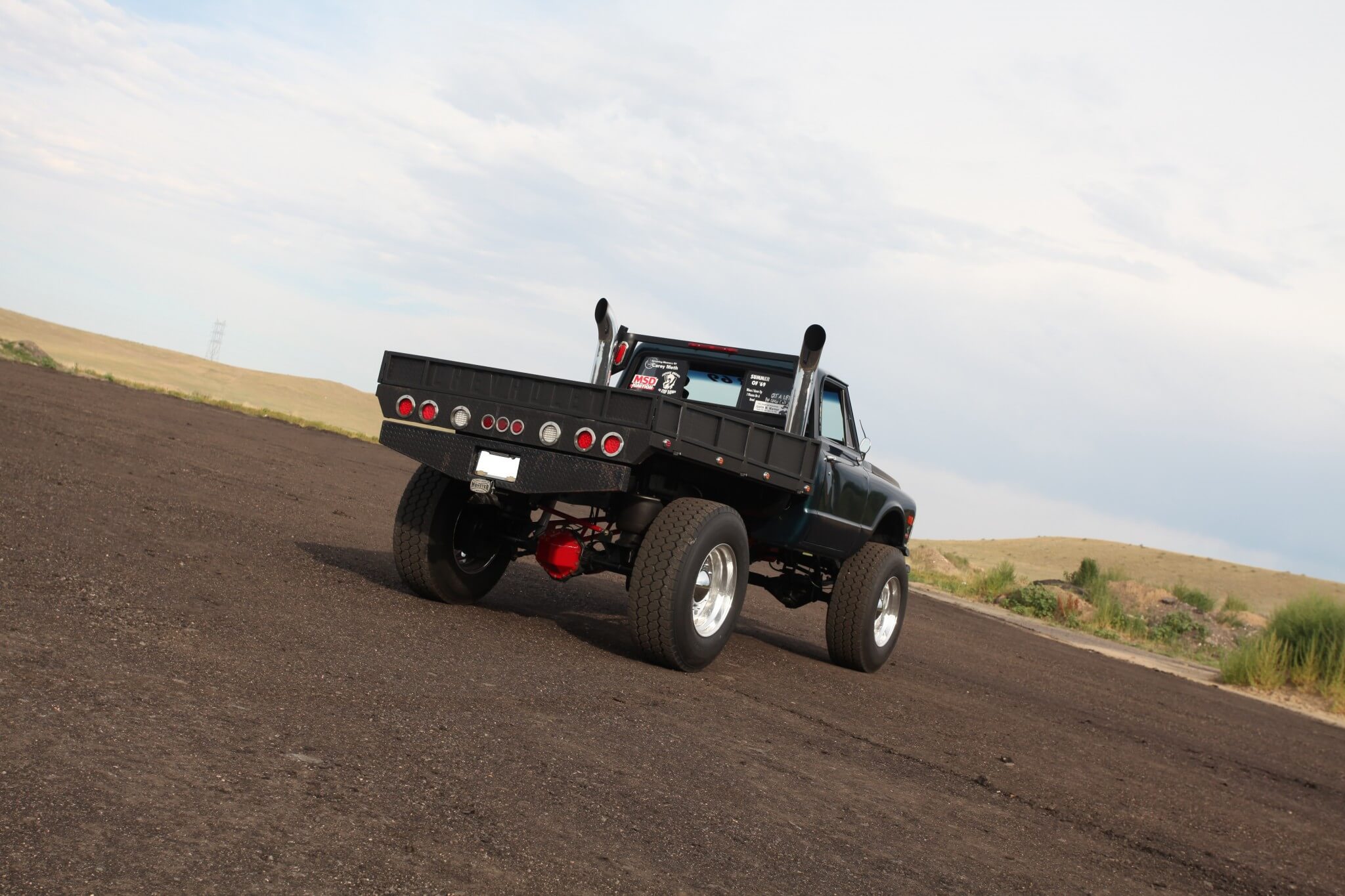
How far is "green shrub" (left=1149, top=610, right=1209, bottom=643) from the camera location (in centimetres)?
2283

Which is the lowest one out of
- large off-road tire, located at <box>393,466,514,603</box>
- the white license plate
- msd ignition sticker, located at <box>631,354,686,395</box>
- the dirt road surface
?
the dirt road surface

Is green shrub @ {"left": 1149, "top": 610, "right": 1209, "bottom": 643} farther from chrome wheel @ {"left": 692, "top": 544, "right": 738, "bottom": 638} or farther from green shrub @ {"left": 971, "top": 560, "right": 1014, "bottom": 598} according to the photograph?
chrome wheel @ {"left": 692, "top": 544, "right": 738, "bottom": 638}

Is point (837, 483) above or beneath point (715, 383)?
beneath

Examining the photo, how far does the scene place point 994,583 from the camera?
24875 millimetres

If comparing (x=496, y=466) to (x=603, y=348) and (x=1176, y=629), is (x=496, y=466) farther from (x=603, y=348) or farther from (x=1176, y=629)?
(x=1176, y=629)

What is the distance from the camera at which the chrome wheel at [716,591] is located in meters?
7.20

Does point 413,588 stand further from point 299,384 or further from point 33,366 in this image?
point 299,384

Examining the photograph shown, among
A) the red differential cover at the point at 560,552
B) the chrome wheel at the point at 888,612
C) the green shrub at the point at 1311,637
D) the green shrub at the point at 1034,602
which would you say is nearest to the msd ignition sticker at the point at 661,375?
the red differential cover at the point at 560,552

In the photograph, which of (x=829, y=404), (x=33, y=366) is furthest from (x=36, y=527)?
(x=33, y=366)

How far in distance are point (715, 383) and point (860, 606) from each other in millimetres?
2062

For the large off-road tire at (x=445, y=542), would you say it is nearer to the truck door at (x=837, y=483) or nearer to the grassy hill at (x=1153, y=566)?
the truck door at (x=837, y=483)

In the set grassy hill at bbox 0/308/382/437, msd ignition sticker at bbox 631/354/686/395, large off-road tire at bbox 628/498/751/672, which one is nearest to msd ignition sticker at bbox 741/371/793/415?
msd ignition sticker at bbox 631/354/686/395

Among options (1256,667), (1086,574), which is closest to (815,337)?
(1256,667)

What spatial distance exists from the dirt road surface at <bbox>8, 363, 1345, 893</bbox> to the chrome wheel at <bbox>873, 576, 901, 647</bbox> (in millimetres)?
330
